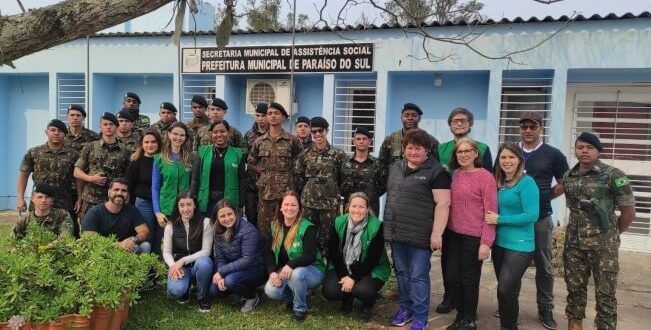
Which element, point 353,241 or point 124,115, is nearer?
point 353,241

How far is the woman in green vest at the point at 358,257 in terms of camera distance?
13.4 feet

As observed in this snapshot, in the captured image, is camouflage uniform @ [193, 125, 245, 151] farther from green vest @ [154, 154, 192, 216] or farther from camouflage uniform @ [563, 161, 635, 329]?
camouflage uniform @ [563, 161, 635, 329]

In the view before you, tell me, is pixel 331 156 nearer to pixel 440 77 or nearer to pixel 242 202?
pixel 242 202

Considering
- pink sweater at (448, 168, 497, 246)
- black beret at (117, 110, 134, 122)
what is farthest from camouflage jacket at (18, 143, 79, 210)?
pink sweater at (448, 168, 497, 246)

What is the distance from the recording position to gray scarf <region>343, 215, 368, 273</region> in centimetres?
414

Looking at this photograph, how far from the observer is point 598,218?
354 centimetres

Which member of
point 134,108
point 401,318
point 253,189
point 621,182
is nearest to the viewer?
point 621,182

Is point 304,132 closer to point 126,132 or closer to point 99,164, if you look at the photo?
point 126,132

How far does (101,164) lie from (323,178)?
2.21 meters

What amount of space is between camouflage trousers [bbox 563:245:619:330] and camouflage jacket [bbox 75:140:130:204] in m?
4.15

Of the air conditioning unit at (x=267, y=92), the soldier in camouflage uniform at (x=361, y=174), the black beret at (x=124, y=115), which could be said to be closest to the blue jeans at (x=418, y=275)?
the soldier in camouflage uniform at (x=361, y=174)

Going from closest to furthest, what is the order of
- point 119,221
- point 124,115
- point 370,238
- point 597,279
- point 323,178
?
point 597,279
point 370,238
point 119,221
point 323,178
point 124,115

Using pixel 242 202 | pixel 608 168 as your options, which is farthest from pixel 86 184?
pixel 608 168

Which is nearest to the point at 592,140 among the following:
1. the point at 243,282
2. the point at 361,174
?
the point at 361,174
